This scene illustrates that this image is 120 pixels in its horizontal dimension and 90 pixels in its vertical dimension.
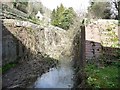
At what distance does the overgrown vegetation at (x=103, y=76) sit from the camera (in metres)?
4.86

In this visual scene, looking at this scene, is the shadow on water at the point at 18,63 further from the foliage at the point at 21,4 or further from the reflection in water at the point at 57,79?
the foliage at the point at 21,4

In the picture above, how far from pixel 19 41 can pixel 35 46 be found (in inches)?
60.1

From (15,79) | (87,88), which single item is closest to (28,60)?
(15,79)

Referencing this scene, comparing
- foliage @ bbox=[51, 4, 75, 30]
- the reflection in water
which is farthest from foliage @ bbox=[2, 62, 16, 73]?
foliage @ bbox=[51, 4, 75, 30]

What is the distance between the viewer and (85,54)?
291 inches

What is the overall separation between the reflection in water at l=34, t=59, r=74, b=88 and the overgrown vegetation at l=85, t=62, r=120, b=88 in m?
1.07

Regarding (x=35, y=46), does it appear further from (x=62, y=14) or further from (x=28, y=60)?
(x=62, y=14)

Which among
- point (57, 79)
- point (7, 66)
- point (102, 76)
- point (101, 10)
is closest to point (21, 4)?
point (101, 10)

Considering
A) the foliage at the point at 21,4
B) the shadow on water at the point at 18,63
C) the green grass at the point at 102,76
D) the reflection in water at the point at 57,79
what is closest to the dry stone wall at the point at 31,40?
the shadow on water at the point at 18,63

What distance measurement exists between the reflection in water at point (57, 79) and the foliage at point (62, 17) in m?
4.61

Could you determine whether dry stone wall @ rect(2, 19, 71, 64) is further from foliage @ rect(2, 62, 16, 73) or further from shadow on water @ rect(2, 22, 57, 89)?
foliage @ rect(2, 62, 16, 73)

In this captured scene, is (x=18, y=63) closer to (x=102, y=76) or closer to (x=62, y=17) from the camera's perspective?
(x=102, y=76)

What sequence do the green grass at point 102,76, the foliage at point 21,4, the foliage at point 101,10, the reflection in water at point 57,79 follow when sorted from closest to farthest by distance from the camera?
the green grass at point 102,76, the reflection in water at point 57,79, the foliage at point 101,10, the foliage at point 21,4

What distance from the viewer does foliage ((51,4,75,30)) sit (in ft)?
46.5
